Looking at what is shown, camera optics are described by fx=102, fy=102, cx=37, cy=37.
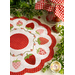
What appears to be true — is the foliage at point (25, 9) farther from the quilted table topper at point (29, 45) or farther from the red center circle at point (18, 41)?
the red center circle at point (18, 41)

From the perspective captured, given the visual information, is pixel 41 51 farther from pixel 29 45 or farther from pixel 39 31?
pixel 39 31

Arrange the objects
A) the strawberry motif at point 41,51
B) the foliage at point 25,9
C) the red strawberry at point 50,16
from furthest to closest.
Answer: the foliage at point 25,9 → the red strawberry at point 50,16 → the strawberry motif at point 41,51

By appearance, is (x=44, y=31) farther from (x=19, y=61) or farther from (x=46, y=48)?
(x=19, y=61)

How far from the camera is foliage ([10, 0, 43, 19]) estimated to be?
1555 mm

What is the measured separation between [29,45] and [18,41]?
160mm

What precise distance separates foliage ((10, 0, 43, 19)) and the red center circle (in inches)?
14.0

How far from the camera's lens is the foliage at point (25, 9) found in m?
1.55

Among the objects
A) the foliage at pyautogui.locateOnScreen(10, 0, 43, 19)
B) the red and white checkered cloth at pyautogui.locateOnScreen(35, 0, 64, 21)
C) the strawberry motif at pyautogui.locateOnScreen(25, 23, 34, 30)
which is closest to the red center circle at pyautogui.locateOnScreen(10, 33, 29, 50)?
the strawberry motif at pyautogui.locateOnScreen(25, 23, 34, 30)

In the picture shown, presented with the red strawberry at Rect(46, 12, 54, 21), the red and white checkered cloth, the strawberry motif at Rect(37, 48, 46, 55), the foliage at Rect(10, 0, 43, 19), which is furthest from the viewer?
the foliage at Rect(10, 0, 43, 19)

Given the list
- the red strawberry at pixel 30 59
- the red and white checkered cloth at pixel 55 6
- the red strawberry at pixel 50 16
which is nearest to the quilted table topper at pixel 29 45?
the red strawberry at pixel 30 59

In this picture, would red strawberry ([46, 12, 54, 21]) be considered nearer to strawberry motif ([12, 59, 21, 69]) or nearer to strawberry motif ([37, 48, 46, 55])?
strawberry motif ([37, 48, 46, 55])

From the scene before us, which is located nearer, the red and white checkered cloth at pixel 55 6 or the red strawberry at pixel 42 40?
the red and white checkered cloth at pixel 55 6
